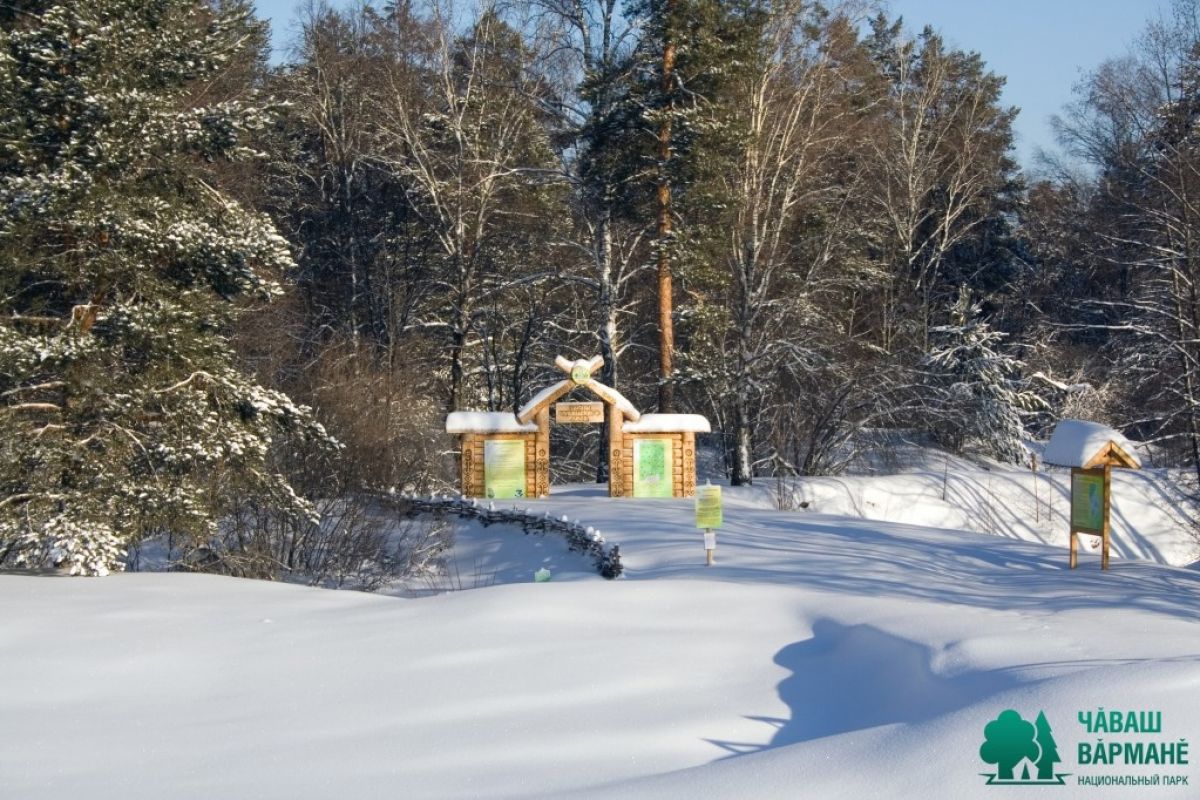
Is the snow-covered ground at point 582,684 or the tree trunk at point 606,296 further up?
the tree trunk at point 606,296

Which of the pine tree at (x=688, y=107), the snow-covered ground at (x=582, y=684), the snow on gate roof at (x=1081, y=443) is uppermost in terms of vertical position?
the pine tree at (x=688, y=107)

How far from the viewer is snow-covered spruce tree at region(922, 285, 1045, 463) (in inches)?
1329

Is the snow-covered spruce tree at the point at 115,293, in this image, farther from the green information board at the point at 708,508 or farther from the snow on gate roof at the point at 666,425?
the snow on gate roof at the point at 666,425

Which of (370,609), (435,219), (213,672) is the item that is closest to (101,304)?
(370,609)

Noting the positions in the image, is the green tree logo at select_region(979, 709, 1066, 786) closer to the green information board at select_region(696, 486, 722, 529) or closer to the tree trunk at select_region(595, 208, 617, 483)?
the green information board at select_region(696, 486, 722, 529)

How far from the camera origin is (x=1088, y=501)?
15.7m

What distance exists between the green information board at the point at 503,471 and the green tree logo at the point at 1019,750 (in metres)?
18.8

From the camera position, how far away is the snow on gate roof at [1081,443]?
15344 millimetres

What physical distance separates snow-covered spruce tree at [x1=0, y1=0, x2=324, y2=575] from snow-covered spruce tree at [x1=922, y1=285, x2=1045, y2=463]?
20726 mm

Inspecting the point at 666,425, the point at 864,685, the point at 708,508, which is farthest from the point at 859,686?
the point at 666,425

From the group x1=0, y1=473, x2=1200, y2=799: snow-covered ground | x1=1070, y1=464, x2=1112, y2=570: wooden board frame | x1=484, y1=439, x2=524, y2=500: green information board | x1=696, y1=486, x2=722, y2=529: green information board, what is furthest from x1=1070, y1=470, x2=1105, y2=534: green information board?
x1=484, y1=439, x2=524, y2=500: green information board

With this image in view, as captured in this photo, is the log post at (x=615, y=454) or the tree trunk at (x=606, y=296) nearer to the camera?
the log post at (x=615, y=454)

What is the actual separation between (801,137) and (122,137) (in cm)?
1853

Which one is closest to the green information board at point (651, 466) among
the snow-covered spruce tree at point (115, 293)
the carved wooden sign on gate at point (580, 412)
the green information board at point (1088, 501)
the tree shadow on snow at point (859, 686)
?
the carved wooden sign on gate at point (580, 412)
